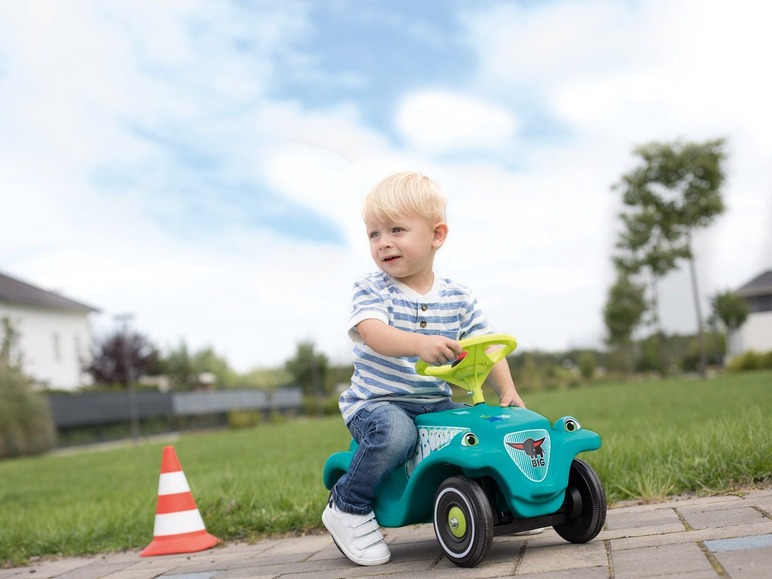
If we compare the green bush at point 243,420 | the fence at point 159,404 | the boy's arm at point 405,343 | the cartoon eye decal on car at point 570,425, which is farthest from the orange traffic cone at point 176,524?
the green bush at point 243,420

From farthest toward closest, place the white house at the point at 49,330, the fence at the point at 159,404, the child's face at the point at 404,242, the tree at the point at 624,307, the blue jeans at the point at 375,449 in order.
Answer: the tree at the point at 624,307 < the white house at the point at 49,330 < the fence at the point at 159,404 < the child's face at the point at 404,242 < the blue jeans at the point at 375,449

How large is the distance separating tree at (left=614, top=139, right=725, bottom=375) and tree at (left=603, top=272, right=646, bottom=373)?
38.1 ft

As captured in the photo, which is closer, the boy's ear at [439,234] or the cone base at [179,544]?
the boy's ear at [439,234]

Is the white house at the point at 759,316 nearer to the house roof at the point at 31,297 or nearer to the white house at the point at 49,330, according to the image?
the white house at the point at 49,330

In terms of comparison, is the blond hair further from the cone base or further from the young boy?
the cone base

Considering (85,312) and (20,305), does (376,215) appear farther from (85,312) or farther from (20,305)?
(85,312)

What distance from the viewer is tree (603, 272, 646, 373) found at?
142ft

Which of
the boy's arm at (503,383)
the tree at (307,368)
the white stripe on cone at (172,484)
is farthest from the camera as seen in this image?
the tree at (307,368)

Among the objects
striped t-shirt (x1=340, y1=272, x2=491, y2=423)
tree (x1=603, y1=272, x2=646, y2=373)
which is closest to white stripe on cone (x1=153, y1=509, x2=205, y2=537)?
striped t-shirt (x1=340, y1=272, x2=491, y2=423)

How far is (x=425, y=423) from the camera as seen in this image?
3.15m

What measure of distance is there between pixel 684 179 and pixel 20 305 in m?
31.7

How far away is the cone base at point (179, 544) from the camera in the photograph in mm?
4219

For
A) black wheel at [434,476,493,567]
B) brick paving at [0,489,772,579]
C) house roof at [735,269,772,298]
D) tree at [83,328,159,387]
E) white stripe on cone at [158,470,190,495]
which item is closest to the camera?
brick paving at [0,489,772,579]

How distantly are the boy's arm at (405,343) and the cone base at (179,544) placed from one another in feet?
5.71
